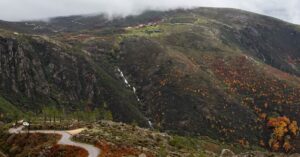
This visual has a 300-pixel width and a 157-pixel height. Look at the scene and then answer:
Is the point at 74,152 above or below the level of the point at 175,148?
above

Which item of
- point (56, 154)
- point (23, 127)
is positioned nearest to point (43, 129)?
point (23, 127)

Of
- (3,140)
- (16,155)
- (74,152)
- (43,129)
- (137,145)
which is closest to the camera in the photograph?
(74,152)

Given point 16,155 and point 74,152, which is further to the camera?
point 16,155

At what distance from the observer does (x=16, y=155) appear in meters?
150

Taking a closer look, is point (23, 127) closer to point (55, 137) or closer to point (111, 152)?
point (55, 137)

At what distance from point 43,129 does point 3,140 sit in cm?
1670

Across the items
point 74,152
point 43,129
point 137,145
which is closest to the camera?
point 74,152

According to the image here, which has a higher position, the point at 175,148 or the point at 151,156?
the point at 151,156

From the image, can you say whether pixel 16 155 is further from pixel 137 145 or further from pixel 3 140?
pixel 137 145

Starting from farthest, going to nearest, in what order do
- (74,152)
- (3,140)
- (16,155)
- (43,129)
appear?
(43,129) < (3,140) < (16,155) < (74,152)

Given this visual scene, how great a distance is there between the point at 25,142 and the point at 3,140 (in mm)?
17104

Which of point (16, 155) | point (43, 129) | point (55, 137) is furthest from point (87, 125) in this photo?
point (16, 155)

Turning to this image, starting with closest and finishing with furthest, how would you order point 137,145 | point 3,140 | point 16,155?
point 16,155 → point 137,145 → point 3,140

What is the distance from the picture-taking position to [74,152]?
452 feet
